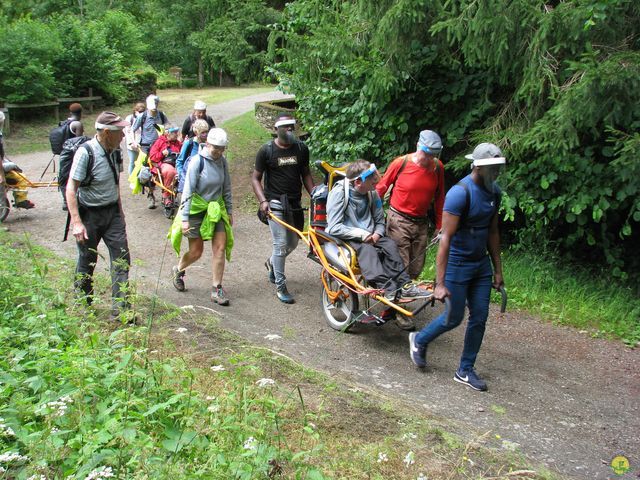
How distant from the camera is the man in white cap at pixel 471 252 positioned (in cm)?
549

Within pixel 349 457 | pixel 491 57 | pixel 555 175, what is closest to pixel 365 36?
pixel 491 57

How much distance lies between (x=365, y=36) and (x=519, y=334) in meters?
4.93

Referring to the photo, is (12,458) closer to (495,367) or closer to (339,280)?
(339,280)

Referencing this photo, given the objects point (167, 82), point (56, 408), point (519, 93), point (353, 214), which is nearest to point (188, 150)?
point (353, 214)

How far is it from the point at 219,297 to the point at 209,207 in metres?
1.08

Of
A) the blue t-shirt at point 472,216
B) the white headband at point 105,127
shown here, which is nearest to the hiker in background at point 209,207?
the white headband at point 105,127

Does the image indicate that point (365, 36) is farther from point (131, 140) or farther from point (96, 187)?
point (131, 140)

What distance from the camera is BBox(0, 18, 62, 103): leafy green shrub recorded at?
819 inches

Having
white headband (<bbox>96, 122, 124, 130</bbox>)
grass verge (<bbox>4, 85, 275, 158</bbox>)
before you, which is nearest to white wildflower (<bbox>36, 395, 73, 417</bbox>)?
white headband (<bbox>96, 122, 124, 130</bbox>)

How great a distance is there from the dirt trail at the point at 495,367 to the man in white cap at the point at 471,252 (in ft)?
1.38

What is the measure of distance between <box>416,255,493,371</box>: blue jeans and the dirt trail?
0.51 meters

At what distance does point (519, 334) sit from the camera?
753cm

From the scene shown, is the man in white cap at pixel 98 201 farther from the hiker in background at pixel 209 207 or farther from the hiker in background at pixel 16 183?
the hiker in background at pixel 16 183

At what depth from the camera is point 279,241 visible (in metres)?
7.96
